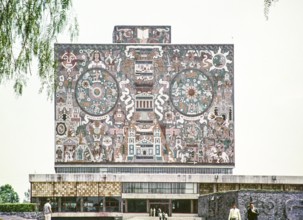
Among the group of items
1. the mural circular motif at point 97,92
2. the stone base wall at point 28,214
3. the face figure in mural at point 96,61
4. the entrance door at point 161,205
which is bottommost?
the entrance door at point 161,205

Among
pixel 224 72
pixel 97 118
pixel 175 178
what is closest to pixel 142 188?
pixel 175 178

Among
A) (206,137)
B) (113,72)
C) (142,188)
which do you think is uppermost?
(113,72)

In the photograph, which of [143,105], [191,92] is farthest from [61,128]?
[191,92]

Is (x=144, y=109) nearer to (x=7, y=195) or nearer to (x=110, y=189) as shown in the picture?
(x=110, y=189)

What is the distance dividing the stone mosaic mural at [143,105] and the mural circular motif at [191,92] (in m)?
0.12

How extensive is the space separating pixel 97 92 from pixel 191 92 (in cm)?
1134

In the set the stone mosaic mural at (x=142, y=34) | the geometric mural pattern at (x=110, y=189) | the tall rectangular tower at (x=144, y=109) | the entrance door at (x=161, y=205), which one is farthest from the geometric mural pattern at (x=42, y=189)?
the stone mosaic mural at (x=142, y=34)

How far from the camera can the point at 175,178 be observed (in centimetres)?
9081

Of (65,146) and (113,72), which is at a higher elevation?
(113,72)

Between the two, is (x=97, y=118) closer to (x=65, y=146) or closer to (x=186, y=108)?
(x=65, y=146)

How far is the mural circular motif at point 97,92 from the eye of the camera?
94.1 meters

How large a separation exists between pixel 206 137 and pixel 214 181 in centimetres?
640

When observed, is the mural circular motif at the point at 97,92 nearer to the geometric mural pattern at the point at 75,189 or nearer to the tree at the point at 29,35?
the geometric mural pattern at the point at 75,189

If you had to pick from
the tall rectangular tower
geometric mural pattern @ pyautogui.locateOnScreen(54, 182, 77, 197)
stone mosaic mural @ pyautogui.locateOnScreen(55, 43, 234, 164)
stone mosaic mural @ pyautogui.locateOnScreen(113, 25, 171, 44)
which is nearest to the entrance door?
the tall rectangular tower
